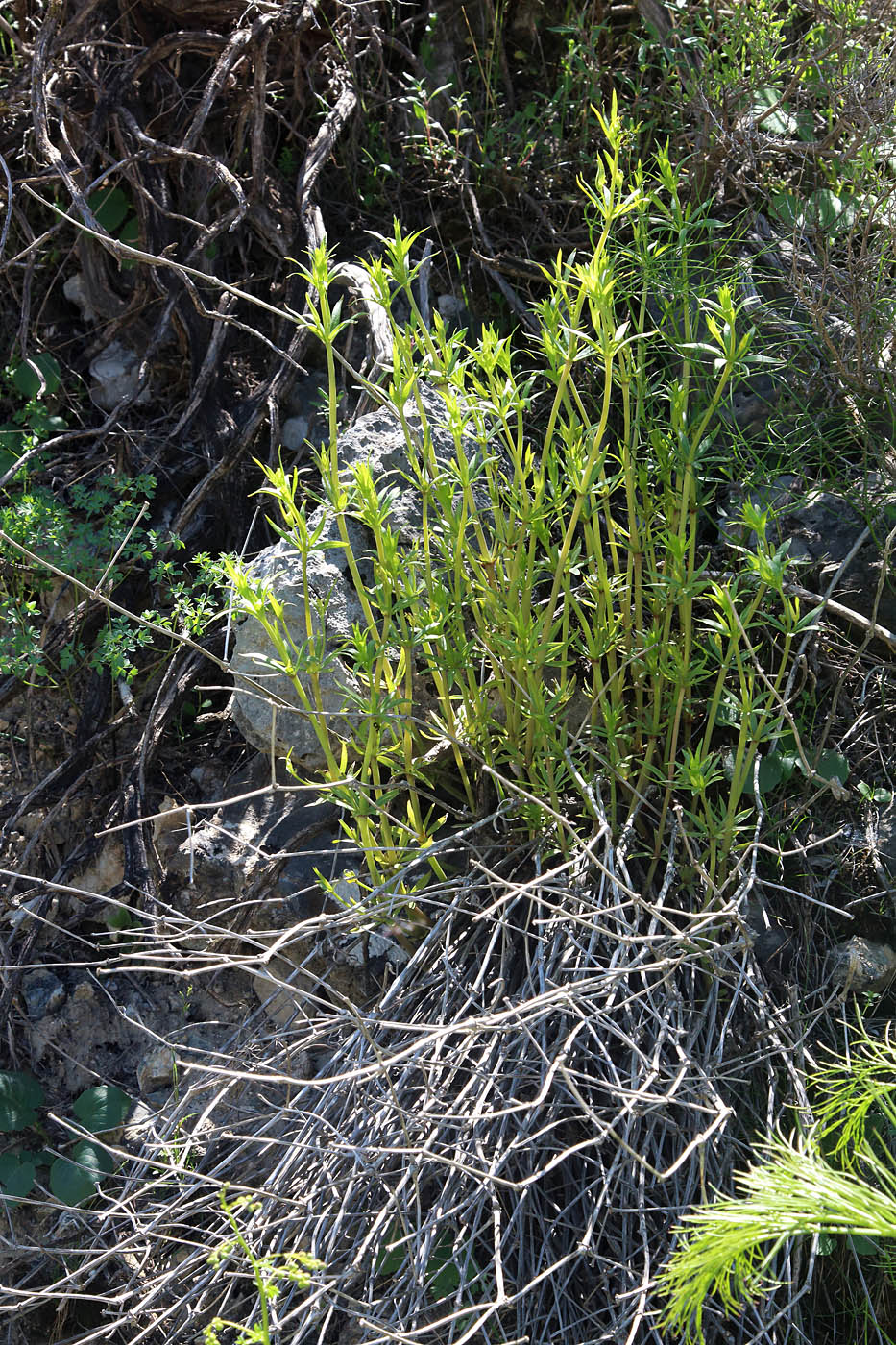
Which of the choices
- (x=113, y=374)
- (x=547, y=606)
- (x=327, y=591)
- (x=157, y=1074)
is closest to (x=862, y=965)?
(x=547, y=606)

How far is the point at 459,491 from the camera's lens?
1718 millimetres

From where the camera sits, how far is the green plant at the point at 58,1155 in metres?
1.76

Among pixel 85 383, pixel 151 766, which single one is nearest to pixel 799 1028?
pixel 151 766

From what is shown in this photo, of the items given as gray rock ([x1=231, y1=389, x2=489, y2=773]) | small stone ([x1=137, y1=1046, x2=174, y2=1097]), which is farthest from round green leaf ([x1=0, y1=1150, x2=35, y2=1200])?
gray rock ([x1=231, y1=389, x2=489, y2=773])

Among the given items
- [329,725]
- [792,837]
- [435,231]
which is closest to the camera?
[792,837]

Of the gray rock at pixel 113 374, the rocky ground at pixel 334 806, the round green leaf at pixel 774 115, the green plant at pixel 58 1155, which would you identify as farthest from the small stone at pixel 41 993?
the round green leaf at pixel 774 115

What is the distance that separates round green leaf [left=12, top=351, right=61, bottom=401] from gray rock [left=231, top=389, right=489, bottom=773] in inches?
34.0

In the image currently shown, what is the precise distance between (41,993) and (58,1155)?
307 millimetres

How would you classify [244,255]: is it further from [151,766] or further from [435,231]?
[151,766]

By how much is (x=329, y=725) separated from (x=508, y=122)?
1446 mm

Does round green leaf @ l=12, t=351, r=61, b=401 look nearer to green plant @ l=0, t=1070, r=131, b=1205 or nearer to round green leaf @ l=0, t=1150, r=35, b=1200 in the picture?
green plant @ l=0, t=1070, r=131, b=1205

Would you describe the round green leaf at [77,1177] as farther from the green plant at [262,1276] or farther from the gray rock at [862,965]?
the gray rock at [862,965]

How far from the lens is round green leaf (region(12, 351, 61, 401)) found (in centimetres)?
233

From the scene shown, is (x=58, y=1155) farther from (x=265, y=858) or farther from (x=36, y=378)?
(x=36, y=378)
